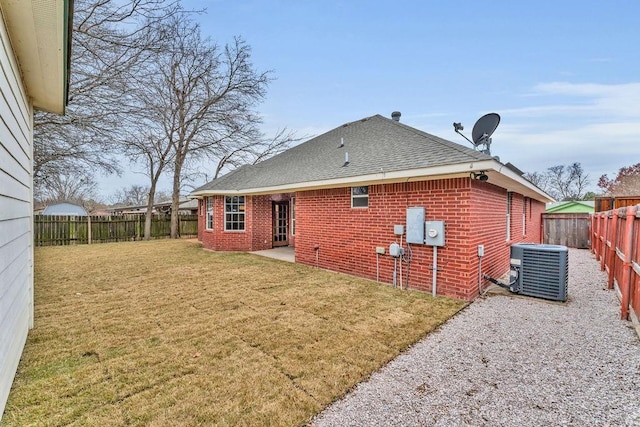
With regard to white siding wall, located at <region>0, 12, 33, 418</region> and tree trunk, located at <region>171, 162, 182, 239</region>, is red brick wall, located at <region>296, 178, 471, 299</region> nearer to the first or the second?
white siding wall, located at <region>0, 12, 33, 418</region>

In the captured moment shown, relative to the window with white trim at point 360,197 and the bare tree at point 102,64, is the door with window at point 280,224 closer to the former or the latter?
the window with white trim at point 360,197

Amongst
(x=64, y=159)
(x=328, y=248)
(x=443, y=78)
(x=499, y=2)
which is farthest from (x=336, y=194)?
(x=64, y=159)

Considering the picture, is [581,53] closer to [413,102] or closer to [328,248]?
[413,102]


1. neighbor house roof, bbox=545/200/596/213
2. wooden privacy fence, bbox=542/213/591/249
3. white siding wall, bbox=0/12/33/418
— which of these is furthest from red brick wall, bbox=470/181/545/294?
neighbor house roof, bbox=545/200/596/213

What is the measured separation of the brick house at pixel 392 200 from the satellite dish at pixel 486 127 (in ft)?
3.21

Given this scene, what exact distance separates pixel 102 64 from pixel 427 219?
833 centimetres

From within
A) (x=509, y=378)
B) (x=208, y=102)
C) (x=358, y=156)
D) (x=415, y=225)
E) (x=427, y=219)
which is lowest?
(x=509, y=378)

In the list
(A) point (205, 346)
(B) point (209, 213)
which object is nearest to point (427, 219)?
(A) point (205, 346)

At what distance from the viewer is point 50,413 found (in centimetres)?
235

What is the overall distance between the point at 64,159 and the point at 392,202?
43.8 ft

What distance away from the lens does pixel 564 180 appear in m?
41.3

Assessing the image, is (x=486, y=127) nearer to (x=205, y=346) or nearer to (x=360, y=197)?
(x=360, y=197)

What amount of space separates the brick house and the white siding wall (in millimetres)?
5350

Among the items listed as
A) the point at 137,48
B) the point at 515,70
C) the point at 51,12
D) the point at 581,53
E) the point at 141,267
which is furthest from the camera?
the point at 515,70
